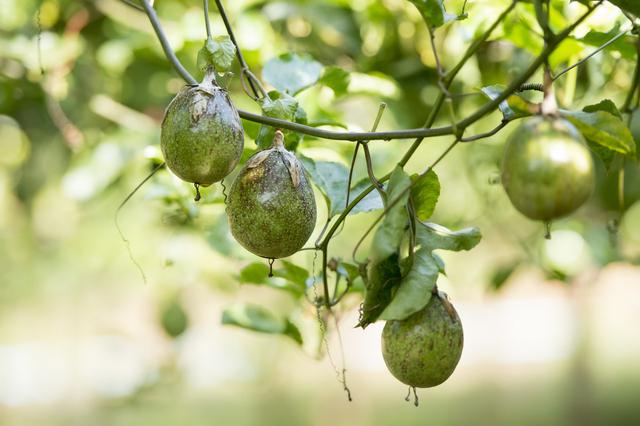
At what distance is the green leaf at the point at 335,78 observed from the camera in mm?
1140

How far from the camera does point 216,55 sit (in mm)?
772

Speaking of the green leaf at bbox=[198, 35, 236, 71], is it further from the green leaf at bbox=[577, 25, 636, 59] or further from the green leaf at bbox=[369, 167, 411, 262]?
the green leaf at bbox=[577, 25, 636, 59]

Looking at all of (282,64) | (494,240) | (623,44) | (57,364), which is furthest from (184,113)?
(57,364)

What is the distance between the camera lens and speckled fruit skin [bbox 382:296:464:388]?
768 millimetres

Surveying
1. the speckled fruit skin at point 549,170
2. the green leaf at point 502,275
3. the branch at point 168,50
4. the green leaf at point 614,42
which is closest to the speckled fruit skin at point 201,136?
the branch at point 168,50

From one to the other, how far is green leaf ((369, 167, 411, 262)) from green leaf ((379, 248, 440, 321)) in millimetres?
51

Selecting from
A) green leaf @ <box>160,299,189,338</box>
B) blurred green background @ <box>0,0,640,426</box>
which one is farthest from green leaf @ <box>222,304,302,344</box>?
green leaf @ <box>160,299,189,338</box>

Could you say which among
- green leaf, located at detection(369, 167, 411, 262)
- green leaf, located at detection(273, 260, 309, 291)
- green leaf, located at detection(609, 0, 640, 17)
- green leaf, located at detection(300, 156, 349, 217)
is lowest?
green leaf, located at detection(273, 260, 309, 291)

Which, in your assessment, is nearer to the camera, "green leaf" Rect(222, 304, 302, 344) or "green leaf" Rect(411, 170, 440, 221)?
"green leaf" Rect(411, 170, 440, 221)

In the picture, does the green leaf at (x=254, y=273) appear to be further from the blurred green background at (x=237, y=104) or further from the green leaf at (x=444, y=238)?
the green leaf at (x=444, y=238)

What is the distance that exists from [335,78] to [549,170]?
0.60m

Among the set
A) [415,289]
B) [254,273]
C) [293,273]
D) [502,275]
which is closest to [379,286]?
[415,289]

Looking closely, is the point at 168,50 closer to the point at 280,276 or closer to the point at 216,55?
the point at 216,55

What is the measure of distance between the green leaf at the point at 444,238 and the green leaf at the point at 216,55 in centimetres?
23
